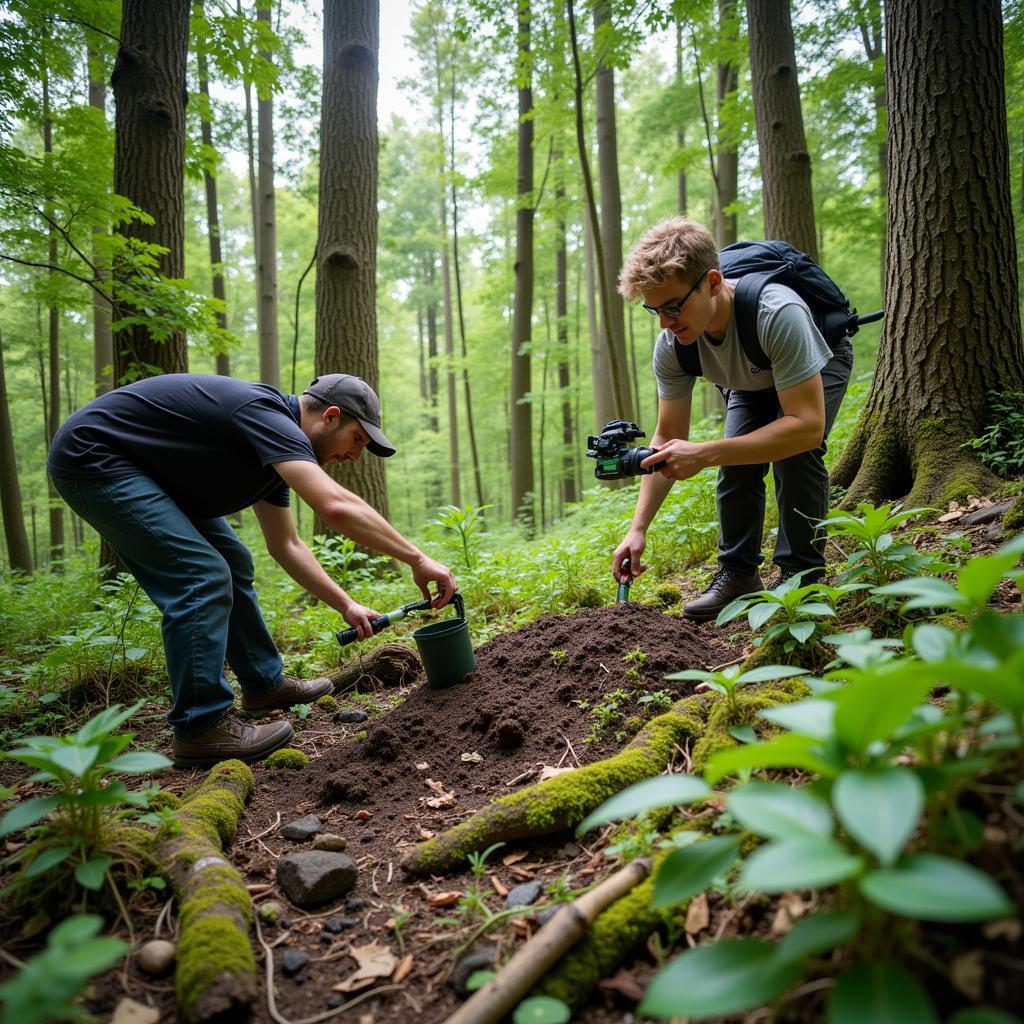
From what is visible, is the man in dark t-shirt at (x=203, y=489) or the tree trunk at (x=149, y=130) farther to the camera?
the tree trunk at (x=149, y=130)

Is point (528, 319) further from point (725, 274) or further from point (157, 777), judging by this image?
point (157, 777)

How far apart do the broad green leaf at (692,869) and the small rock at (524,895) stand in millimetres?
655

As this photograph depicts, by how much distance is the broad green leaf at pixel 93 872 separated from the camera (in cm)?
145

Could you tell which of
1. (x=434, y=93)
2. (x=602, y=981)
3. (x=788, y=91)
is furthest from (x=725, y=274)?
(x=434, y=93)

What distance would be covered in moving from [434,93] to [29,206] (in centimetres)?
1206

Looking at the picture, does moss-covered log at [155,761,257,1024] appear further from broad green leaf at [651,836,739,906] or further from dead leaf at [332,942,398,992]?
broad green leaf at [651,836,739,906]

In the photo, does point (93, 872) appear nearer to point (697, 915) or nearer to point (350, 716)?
point (697, 915)

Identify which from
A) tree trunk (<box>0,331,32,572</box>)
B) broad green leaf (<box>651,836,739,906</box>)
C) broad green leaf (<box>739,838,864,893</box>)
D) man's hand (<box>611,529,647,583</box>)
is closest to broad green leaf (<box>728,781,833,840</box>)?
broad green leaf (<box>739,838,864,893</box>)

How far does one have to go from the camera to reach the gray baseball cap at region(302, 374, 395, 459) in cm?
304

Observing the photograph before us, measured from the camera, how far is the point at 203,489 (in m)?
2.97

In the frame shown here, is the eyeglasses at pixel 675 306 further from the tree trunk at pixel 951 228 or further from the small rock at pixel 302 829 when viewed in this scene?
the small rock at pixel 302 829

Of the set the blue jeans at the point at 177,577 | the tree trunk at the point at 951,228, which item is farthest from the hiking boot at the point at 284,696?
the tree trunk at the point at 951,228

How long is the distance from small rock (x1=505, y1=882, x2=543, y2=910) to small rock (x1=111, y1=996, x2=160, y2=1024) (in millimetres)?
832

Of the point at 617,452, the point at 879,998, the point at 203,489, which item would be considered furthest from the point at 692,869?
the point at 203,489
